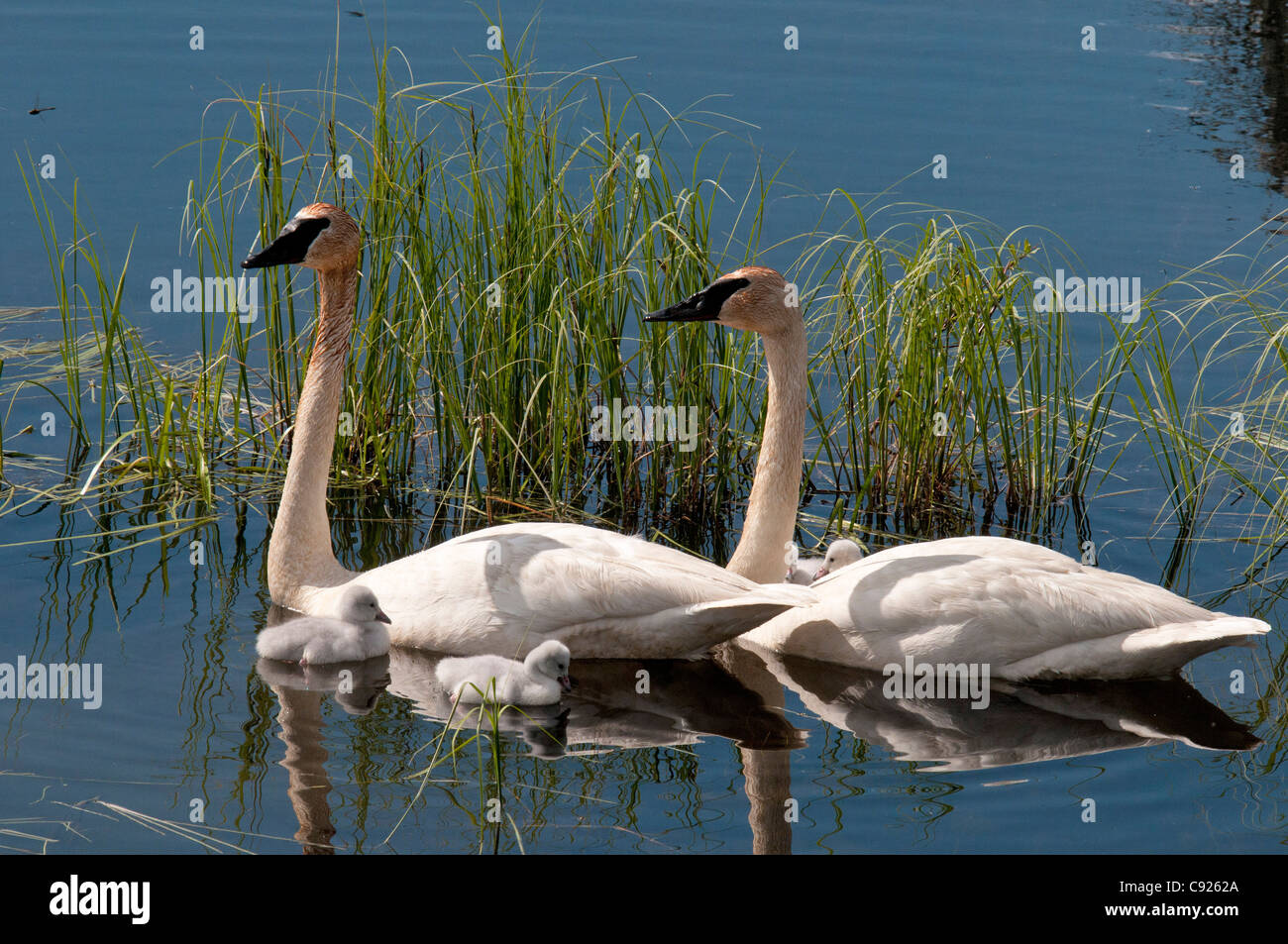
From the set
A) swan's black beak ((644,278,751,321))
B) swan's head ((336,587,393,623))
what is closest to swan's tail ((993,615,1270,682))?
swan's black beak ((644,278,751,321))

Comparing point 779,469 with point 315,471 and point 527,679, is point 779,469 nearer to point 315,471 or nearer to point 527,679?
point 527,679

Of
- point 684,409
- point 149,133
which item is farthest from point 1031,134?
point 149,133

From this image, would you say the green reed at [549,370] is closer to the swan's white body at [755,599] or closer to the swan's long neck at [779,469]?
the swan's long neck at [779,469]

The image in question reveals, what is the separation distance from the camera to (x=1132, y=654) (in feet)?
25.2

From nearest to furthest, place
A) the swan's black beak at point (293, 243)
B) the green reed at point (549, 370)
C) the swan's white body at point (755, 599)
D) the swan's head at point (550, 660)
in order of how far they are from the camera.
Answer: the swan's head at point (550, 660)
the swan's white body at point (755, 599)
the swan's black beak at point (293, 243)
the green reed at point (549, 370)

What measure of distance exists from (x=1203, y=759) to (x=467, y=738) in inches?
131

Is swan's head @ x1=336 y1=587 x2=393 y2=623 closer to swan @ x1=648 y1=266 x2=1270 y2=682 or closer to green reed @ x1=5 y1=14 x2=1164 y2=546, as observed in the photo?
green reed @ x1=5 y1=14 x2=1164 y2=546

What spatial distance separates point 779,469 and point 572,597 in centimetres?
145

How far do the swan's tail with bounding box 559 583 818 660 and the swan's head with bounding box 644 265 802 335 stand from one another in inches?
55.0

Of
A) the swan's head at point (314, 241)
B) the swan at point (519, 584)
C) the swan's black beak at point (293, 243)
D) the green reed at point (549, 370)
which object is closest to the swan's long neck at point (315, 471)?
the swan at point (519, 584)

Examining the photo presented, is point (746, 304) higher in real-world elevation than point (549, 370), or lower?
higher

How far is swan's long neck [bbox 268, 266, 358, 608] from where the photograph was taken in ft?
27.8

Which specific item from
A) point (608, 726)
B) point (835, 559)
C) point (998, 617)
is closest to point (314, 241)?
point (608, 726)

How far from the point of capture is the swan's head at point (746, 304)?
832 cm
